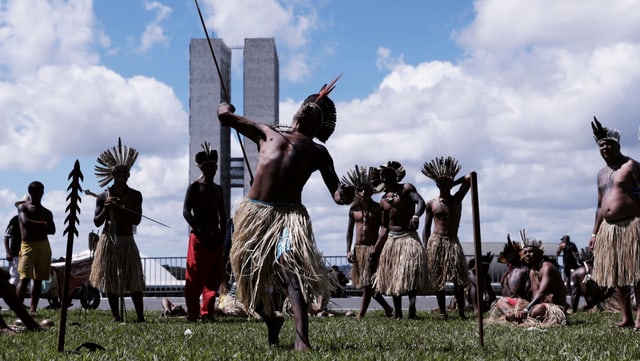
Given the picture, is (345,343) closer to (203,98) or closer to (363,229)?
(363,229)

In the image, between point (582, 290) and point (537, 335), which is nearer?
point (537, 335)

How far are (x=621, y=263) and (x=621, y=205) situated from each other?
539mm

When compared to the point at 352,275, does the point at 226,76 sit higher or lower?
higher

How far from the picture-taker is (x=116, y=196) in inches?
388

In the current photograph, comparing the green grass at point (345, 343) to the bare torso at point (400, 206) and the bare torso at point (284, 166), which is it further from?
the bare torso at point (400, 206)

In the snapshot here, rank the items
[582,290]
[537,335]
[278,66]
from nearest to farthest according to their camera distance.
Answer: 1. [537,335]
2. [582,290]
3. [278,66]

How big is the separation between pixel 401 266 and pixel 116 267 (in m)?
3.23

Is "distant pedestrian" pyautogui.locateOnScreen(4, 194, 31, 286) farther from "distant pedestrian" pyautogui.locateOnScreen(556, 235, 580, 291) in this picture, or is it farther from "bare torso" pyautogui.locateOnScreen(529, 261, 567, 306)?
"distant pedestrian" pyautogui.locateOnScreen(556, 235, 580, 291)

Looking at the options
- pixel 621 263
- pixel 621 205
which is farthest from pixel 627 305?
pixel 621 205

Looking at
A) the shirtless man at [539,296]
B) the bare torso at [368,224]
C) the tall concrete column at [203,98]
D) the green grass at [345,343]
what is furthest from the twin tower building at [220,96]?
the green grass at [345,343]

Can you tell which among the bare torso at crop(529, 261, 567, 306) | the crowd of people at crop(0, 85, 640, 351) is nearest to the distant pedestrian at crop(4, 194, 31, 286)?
the crowd of people at crop(0, 85, 640, 351)

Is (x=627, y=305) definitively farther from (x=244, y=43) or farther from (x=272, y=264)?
(x=244, y=43)

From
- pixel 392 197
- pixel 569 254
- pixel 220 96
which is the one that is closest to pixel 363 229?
pixel 392 197

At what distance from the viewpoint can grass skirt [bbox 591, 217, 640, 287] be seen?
26.7ft
